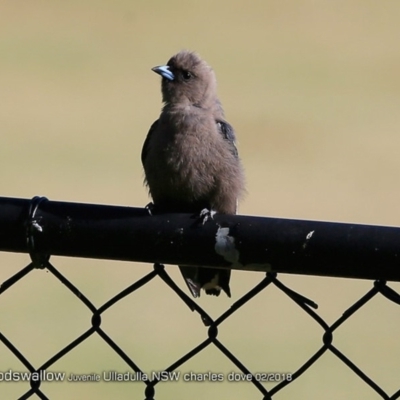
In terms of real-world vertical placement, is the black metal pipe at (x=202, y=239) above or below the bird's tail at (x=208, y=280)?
below

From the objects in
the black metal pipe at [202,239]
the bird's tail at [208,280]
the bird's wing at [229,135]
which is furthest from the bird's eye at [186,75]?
the black metal pipe at [202,239]

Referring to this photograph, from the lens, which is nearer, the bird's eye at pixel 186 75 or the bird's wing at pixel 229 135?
the bird's wing at pixel 229 135

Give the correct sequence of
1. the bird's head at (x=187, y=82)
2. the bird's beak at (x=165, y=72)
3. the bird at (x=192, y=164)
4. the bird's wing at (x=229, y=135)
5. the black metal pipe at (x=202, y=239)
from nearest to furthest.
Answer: the black metal pipe at (x=202, y=239) → the bird at (x=192, y=164) → the bird's wing at (x=229, y=135) → the bird's head at (x=187, y=82) → the bird's beak at (x=165, y=72)

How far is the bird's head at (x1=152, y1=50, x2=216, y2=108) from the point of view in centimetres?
467

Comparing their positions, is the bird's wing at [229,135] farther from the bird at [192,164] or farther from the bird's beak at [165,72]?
the bird's beak at [165,72]

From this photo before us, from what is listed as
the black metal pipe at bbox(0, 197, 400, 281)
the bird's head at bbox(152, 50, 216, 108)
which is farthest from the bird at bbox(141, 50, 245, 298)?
the black metal pipe at bbox(0, 197, 400, 281)

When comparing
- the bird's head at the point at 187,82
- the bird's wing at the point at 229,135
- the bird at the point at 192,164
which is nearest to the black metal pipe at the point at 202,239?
the bird at the point at 192,164

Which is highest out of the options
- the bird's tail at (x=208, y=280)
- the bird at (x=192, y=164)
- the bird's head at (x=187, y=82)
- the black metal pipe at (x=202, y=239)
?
the bird's head at (x=187, y=82)

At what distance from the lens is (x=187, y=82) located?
479cm

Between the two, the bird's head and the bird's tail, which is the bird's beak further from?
the bird's tail

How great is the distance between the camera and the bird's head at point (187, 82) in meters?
4.67

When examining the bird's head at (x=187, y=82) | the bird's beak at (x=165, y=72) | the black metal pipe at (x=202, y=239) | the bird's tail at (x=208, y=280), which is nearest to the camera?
the black metal pipe at (x=202, y=239)

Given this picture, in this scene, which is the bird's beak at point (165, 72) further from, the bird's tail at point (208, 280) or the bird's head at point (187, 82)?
the bird's tail at point (208, 280)

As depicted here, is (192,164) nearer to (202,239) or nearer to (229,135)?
(229,135)
